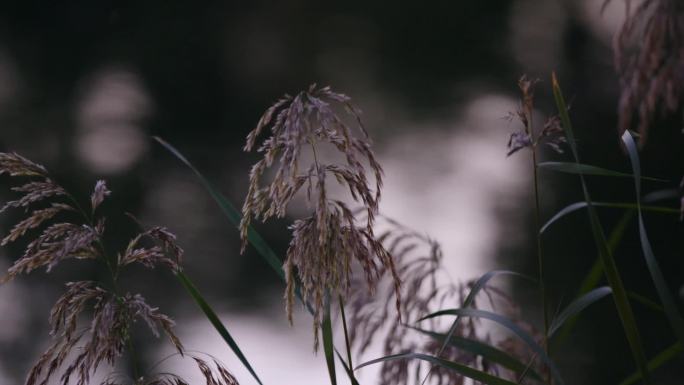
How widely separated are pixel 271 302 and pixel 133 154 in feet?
2.32

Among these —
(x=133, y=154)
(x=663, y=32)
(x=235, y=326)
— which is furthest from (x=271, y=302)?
(x=663, y=32)

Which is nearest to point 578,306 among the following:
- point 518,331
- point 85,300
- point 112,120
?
point 518,331

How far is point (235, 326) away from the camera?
8.75 feet

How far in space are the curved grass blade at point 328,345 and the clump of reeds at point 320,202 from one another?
17mm

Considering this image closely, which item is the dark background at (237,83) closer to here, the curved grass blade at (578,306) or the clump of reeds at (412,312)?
the clump of reeds at (412,312)

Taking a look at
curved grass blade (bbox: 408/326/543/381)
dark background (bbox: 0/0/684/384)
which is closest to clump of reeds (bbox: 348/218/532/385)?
curved grass blade (bbox: 408/326/543/381)

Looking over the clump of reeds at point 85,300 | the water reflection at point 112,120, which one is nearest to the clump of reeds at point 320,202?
the clump of reeds at point 85,300

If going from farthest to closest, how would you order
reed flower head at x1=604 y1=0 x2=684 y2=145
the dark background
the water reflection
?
the water reflection
the dark background
reed flower head at x1=604 y1=0 x2=684 y2=145

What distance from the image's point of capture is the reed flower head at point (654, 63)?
0.69 m

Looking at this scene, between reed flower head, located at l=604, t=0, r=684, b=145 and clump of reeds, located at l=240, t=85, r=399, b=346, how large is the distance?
0.75 ft

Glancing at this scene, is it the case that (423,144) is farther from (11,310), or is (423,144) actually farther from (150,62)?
(11,310)

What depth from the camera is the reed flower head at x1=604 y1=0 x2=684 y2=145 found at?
692 millimetres

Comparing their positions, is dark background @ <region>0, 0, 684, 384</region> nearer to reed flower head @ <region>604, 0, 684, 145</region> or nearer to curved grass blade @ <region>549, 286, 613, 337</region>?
curved grass blade @ <region>549, 286, 613, 337</region>

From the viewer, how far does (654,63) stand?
70cm
